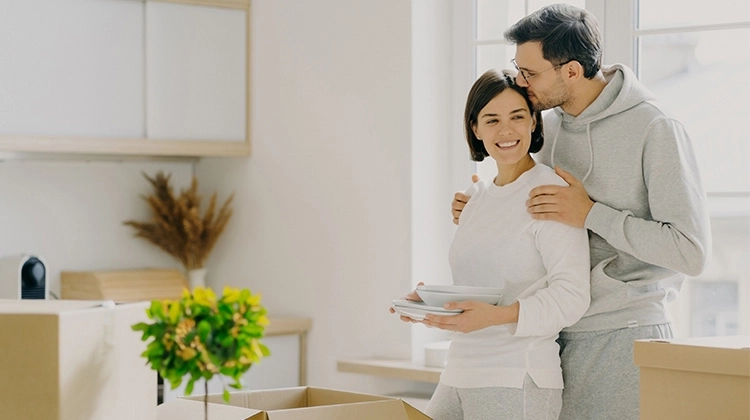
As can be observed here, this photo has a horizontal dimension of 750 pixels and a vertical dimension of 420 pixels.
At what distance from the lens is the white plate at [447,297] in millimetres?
1633

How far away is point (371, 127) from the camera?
114 inches

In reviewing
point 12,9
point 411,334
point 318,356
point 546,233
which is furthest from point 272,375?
point 546,233

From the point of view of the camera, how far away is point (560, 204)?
5.54 feet

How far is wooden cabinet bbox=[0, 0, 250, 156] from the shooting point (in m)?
2.77

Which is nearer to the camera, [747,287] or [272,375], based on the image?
[747,287]

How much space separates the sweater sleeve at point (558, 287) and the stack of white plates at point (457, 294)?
0.16 feet

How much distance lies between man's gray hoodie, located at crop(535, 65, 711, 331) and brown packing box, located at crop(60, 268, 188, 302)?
5.52 feet

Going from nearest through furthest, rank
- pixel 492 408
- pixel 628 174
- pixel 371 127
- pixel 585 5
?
pixel 492 408 → pixel 628 174 → pixel 585 5 → pixel 371 127

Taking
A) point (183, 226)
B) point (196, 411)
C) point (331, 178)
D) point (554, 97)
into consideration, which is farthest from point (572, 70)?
point (183, 226)

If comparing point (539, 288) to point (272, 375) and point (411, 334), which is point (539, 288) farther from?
point (272, 375)

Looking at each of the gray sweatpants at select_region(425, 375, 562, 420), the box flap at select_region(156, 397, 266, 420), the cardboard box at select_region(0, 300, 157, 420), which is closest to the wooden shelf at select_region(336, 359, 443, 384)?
the gray sweatpants at select_region(425, 375, 562, 420)

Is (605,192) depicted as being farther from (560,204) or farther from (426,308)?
(426,308)

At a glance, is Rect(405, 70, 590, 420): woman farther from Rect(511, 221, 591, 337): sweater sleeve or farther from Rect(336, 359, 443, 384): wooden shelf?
Rect(336, 359, 443, 384): wooden shelf

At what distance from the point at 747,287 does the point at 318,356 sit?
1294 mm
